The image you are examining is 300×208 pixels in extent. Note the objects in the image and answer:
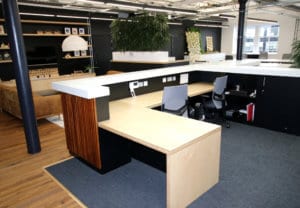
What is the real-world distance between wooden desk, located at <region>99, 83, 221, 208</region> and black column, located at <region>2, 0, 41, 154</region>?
145 cm

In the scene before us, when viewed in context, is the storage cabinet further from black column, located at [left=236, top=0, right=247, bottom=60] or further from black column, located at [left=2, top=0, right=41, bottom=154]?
black column, located at [left=2, top=0, right=41, bottom=154]

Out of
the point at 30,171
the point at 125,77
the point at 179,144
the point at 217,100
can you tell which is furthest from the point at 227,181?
the point at 30,171

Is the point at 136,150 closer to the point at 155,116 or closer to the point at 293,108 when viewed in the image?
the point at 155,116

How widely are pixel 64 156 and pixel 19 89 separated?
117cm

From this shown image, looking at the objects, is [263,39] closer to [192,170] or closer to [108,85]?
[108,85]

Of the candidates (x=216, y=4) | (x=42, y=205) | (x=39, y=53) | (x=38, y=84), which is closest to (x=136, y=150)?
(x=42, y=205)

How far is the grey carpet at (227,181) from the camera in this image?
231cm

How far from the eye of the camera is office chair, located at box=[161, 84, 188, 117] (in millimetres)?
3254

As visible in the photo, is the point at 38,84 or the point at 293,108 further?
the point at 38,84

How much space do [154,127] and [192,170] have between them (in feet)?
1.82

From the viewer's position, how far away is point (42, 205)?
7.64 ft

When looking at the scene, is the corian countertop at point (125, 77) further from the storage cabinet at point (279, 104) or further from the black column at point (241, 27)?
the black column at point (241, 27)

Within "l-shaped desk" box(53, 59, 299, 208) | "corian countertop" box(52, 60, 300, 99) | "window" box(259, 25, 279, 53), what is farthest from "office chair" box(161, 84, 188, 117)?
"window" box(259, 25, 279, 53)

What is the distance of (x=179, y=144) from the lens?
76.6 inches
